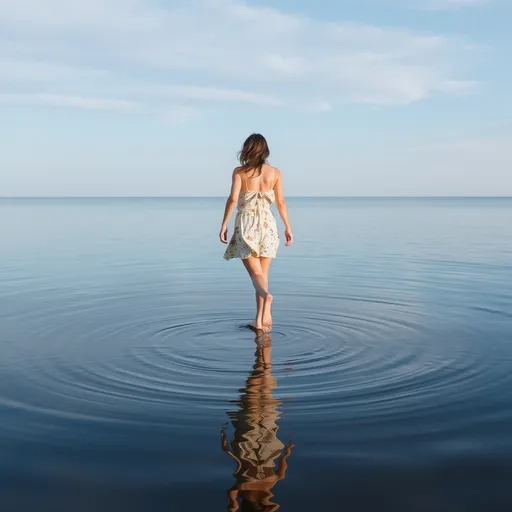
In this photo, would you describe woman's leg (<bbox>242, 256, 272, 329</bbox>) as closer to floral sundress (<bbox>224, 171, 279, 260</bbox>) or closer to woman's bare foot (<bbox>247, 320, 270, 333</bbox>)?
woman's bare foot (<bbox>247, 320, 270, 333</bbox>)

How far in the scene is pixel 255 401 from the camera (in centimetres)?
559

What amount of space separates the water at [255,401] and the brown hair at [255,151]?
2.28 metres

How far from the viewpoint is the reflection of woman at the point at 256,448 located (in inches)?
152

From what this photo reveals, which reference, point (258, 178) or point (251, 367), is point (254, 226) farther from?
point (251, 367)

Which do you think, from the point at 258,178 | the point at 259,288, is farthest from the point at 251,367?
the point at 258,178

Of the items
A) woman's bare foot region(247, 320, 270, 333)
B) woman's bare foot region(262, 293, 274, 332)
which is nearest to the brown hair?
woman's bare foot region(262, 293, 274, 332)

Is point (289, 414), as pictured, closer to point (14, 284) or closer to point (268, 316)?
point (268, 316)

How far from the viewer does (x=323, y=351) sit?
7.34m

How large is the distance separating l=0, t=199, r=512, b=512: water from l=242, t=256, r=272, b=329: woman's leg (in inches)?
12.3

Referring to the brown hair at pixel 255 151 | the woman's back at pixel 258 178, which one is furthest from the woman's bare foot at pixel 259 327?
the brown hair at pixel 255 151

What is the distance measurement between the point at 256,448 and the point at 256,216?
4.88 m

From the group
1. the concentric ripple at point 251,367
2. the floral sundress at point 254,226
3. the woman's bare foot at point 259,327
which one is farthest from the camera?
the floral sundress at point 254,226

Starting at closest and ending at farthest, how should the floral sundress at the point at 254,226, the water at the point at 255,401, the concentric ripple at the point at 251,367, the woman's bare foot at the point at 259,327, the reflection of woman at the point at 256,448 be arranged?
1. the reflection of woman at the point at 256,448
2. the water at the point at 255,401
3. the concentric ripple at the point at 251,367
4. the woman's bare foot at the point at 259,327
5. the floral sundress at the point at 254,226

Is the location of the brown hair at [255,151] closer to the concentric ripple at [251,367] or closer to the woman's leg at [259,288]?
the woman's leg at [259,288]
